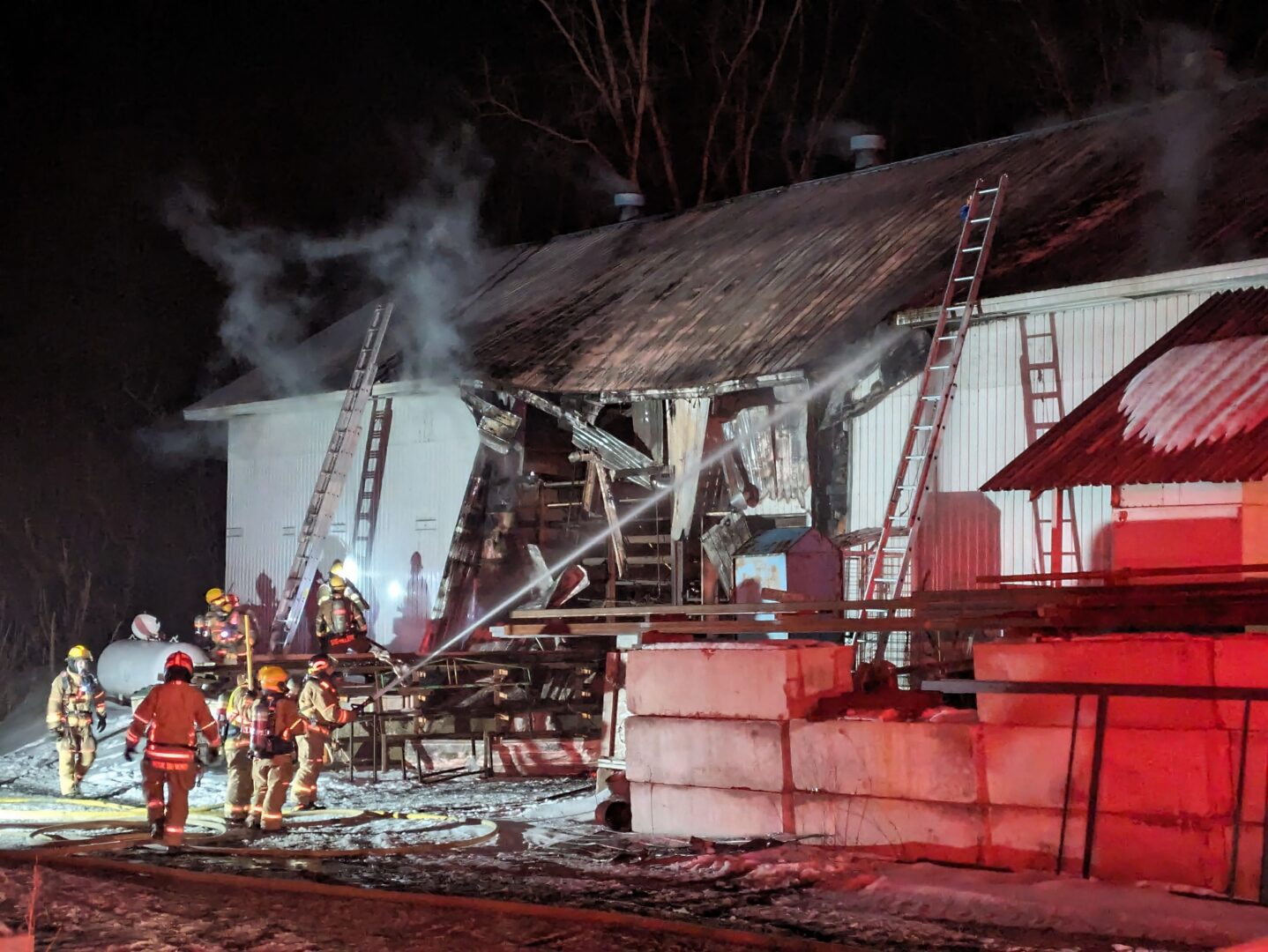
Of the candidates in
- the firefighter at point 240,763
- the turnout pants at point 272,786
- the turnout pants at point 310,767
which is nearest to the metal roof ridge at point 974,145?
the turnout pants at point 310,767

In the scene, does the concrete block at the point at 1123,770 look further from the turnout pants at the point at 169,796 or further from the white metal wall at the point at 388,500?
the white metal wall at the point at 388,500

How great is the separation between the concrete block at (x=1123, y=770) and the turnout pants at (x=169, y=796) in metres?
5.98

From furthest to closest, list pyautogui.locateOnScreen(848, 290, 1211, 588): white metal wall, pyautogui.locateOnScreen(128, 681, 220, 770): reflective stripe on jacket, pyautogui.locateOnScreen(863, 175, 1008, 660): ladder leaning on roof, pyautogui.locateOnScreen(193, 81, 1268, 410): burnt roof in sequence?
pyautogui.locateOnScreen(193, 81, 1268, 410): burnt roof < pyautogui.locateOnScreen(863, 175, 1008, 660): ladder leaning on roof < pyautogui.locateOnScreen(848, 290, 1211, 588): white metal wall < pyautogui.locateOnScreen(128, 681, 220, 770): reflective stripe on jacket

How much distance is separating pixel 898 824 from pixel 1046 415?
22.8ft

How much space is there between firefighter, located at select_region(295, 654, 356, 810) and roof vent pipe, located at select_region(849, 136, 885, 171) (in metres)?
13.1

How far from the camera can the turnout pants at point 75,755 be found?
14.8 m

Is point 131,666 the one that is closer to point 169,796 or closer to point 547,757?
point 547,757

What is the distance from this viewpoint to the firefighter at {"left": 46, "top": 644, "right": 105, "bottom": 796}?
48.5 feet

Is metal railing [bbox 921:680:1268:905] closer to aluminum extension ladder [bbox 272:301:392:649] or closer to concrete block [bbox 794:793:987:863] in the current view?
concrete block [bbox 794:793:987:863]

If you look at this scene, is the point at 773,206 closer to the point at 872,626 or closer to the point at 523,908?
the point at 872,626

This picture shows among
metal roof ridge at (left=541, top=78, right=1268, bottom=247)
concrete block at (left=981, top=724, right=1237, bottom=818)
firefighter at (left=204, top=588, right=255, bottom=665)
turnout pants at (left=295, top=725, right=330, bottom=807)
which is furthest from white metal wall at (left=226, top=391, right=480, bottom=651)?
concrete block at (left=981, top=724, right=1237, bottom=818)

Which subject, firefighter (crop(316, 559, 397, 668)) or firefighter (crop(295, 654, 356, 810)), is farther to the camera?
firefighter (crop(316, 559, 397, 668))

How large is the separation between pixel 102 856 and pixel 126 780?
6.39 m

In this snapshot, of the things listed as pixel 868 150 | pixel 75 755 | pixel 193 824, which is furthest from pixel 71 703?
pixel 868 150
